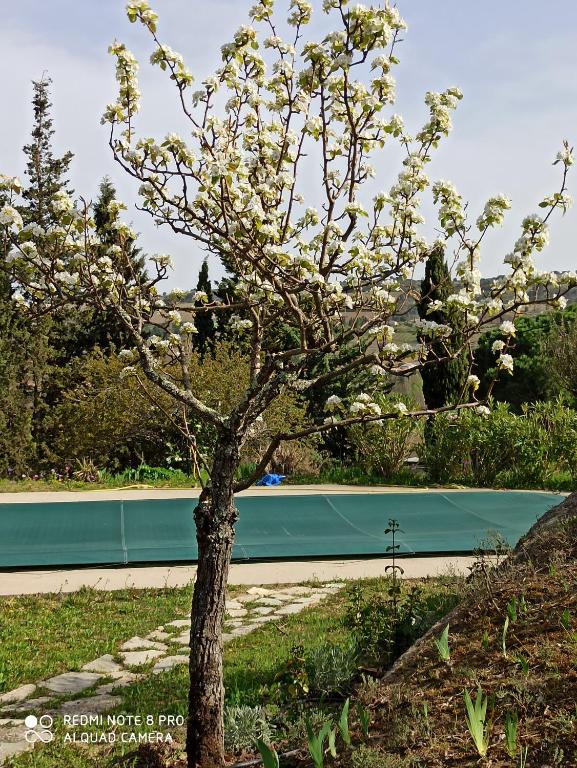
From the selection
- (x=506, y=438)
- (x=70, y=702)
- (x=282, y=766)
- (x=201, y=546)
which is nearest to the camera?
(x=282, y=766)

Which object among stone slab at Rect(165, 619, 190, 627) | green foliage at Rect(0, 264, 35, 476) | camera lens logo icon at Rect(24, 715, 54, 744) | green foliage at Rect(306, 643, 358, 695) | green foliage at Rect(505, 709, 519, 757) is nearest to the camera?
green foliage at Rect(505, 709, 519, 757)

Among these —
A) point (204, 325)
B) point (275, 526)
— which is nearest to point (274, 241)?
point (275, 526)

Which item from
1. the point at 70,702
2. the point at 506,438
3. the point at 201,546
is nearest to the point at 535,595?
the point at 201,546

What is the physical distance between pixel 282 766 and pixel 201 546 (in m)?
0.92

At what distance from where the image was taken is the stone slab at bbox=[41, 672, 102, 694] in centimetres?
491

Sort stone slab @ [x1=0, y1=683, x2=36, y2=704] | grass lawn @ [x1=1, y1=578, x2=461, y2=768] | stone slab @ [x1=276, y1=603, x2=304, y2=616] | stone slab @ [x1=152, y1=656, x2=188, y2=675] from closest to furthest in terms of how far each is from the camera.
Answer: grass lawn @ [x1=1, y1=578, x2=461, y2=768]
stone slab @ [x1=0, y1=683, x2=36, y2=704]
stone slab @ [x1=152, y1=656, x2=188, y2=675]
stone slab @ [x1=276, y1=603, x2=304, y2=616]

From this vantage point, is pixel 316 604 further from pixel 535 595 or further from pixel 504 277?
pixel 504 277

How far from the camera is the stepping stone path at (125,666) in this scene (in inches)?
179

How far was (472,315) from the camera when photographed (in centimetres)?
374

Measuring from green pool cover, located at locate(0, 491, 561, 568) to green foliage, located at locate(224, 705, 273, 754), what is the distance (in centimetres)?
399

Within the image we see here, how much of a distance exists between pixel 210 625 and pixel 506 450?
10.3m

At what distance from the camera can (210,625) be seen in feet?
11.6

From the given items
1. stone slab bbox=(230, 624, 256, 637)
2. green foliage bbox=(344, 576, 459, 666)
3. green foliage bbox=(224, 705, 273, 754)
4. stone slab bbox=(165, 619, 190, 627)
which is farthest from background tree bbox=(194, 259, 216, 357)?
green foliage bbox=(224, 705, 273, 754)

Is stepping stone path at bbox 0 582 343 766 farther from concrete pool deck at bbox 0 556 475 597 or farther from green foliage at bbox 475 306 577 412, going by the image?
green foliage at bbox 475 306 577 412
